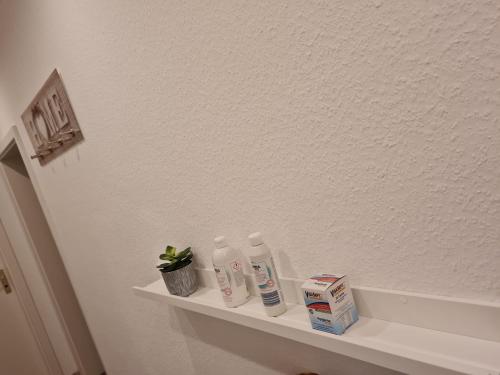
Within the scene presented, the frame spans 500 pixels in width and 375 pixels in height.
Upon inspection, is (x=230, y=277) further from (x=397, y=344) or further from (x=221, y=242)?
(x=397, y=344)

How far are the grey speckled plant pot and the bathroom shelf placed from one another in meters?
0.23

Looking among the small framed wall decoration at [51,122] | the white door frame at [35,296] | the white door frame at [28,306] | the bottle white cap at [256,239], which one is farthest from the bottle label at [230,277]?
the white door frame at [28,306]

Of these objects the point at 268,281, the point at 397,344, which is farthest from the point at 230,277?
the point at 397,344

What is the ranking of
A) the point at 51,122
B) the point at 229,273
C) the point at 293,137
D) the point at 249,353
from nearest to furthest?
1. the point at 293,137
2. the point at 229,273
3. the point at 249,353
4. the point at 51,122

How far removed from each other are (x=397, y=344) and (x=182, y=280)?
0.54 m

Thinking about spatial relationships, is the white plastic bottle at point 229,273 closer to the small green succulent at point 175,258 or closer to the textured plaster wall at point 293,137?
the textured plaster wall at point 293,137

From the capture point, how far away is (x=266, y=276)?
644 millimetres

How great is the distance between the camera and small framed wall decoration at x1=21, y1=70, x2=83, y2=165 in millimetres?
1262

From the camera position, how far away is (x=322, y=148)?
560 millimetres

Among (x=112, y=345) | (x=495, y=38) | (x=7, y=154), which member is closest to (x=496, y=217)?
(x=495, y=38)

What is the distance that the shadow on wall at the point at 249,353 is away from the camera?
2.13 ft

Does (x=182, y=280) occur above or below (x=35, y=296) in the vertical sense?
above

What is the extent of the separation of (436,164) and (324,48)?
228 mm

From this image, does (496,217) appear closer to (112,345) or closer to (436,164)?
(436,164)
